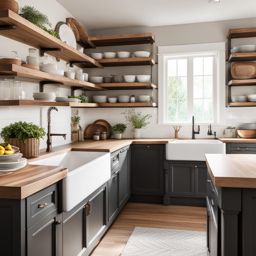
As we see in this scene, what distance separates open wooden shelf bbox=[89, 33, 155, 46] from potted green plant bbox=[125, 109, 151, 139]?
3.61ft

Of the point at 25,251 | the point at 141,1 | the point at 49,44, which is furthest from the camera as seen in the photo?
the point at 141,1

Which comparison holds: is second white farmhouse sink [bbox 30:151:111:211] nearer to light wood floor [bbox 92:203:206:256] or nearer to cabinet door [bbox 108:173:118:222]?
cabinet door [bbox 108:173:118:222]

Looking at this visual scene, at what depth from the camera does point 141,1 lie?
12.5 feet

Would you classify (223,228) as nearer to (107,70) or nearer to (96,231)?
(96,231)

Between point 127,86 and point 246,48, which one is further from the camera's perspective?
point 127,86

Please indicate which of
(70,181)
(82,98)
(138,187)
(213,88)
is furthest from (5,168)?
(213,88)

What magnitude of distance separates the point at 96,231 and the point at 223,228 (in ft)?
4.91

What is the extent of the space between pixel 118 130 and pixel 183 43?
1714 mm

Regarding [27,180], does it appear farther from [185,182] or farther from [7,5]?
[185,182]

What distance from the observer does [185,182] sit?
4.15 m

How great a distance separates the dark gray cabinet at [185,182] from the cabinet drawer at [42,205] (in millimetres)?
2501

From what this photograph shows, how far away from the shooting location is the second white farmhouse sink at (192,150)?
402 cm

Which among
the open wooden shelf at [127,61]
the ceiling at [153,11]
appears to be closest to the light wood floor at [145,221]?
the open wooden shelf at [127,61]

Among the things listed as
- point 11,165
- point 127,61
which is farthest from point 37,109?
point 127,61
